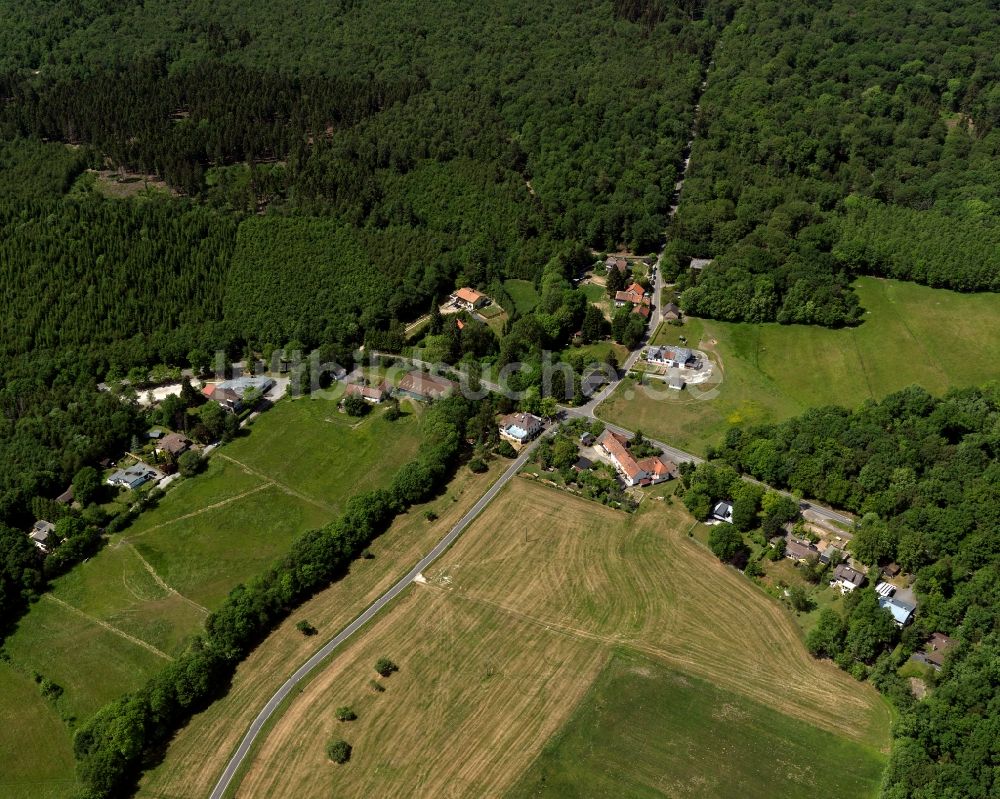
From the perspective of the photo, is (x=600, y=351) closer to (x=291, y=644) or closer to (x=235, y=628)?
(x=291, y=644)

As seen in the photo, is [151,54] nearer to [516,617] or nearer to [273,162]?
[273,162]

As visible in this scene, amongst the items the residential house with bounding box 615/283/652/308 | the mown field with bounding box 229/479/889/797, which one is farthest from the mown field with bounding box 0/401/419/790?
the residential house with bounding box 615/283/652/308

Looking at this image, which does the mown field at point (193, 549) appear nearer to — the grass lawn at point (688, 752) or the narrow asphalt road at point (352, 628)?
the narrow asphalt road at point (352, 628)

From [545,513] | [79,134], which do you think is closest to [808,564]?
[545,513]

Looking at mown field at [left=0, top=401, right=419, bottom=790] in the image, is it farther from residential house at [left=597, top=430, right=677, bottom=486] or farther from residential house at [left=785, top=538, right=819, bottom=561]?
residential house at [left=785, top=538, right=819, bottom=561]

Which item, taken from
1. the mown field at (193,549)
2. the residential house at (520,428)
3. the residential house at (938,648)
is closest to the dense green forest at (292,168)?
the mown field at (193,549)

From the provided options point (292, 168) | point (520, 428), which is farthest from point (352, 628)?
point (292, 168)
